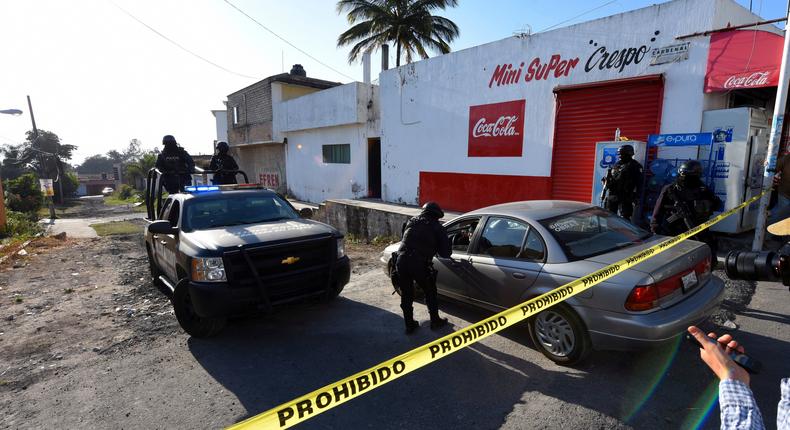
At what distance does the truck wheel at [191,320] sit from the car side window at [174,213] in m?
1.16

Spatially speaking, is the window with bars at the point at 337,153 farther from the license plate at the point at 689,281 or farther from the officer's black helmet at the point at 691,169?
the license plate at the point at 689,281

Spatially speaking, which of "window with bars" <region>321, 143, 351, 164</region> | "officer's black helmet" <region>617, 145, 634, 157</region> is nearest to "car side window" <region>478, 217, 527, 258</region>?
"officer's black helmet" <region>617, 145, 634, 157</region>

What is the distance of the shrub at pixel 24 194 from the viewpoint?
2347 centimetres

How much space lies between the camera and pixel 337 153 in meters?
15.9

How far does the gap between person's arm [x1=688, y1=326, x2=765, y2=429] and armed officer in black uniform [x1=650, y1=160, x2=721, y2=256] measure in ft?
14.0

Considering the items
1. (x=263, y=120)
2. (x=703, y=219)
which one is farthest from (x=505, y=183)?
(x=263, y=120)

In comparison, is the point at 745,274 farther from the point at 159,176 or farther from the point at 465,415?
the point at 159,176

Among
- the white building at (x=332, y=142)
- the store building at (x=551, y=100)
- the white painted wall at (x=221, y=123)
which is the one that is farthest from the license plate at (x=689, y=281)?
the white painted wall at (x=221, y=123)

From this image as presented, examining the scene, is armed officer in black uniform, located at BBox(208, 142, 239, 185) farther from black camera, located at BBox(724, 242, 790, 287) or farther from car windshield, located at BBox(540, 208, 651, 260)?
black camera, located at BBox(724, 242, 790, 287)

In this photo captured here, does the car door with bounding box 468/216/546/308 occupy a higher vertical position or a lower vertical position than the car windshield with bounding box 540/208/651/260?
lower

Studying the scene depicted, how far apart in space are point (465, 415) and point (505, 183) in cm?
750

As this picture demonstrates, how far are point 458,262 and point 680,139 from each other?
503 cm

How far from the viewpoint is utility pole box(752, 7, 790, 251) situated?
215 inches

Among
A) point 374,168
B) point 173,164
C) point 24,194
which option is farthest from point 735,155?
point 24,194
